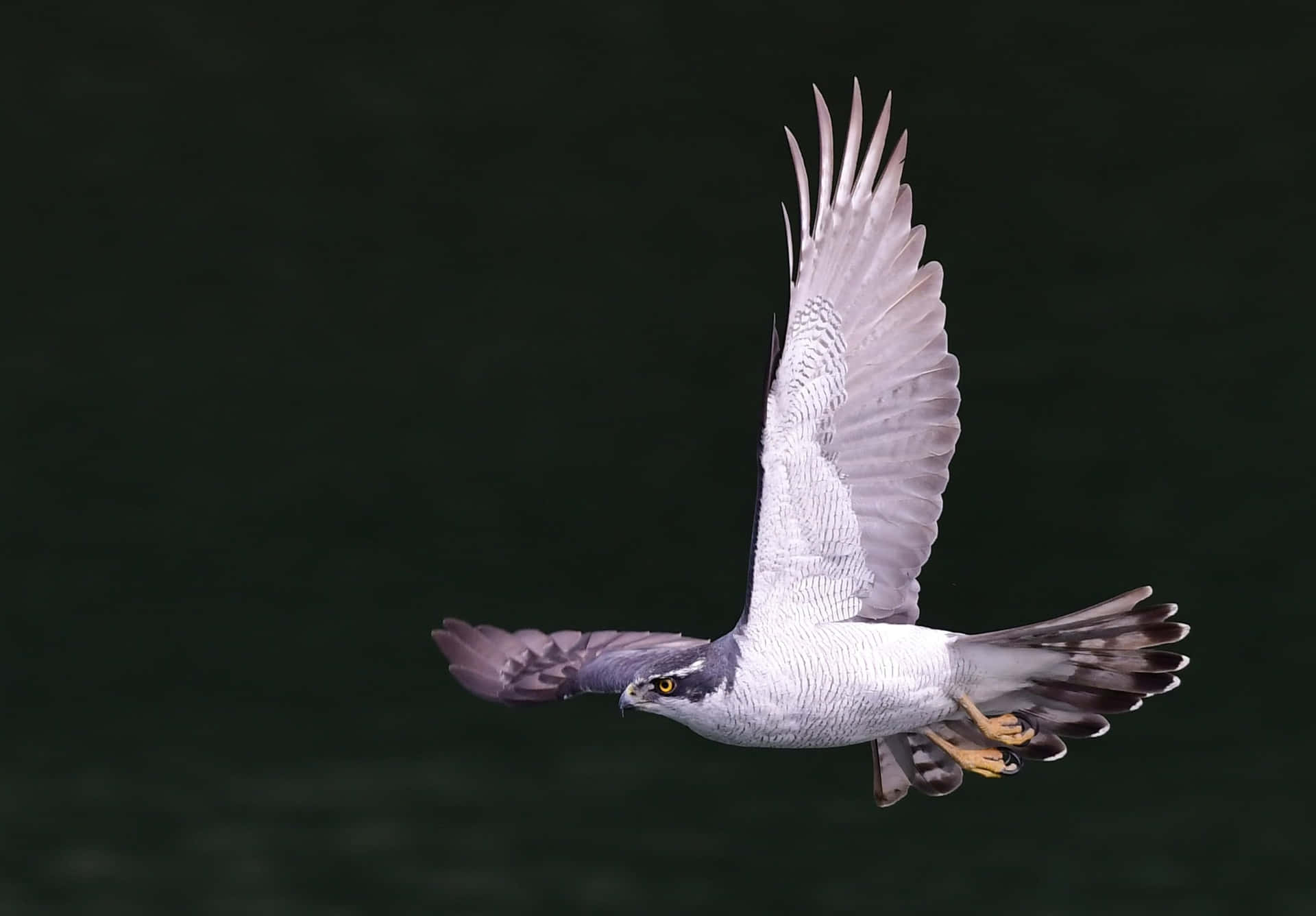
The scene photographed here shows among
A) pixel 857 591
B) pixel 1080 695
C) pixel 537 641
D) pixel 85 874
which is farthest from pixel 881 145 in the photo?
pixel 85 874

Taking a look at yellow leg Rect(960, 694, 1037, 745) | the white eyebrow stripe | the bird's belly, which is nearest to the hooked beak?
the white eyebrow stripe

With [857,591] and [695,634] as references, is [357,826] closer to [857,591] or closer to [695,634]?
[695,634]

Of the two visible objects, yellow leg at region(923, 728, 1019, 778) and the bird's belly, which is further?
yellow leg at region(923, 728, 1019, 778)

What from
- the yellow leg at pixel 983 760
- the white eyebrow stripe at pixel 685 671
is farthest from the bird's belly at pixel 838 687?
the yellow leg at pixel 983 760

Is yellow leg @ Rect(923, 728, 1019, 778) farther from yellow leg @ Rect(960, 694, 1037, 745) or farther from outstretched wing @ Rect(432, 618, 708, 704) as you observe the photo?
outstretched wing @ Rect(432, 618, 708, 704)

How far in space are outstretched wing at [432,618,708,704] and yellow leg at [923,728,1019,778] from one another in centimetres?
124

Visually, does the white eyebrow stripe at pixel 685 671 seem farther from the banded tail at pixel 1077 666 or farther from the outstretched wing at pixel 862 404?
the banded tail at pixel 1077 666

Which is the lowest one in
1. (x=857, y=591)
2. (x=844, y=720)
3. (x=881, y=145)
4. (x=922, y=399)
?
(x=844, y=720)

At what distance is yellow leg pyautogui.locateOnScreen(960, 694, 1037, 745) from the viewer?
8859mm

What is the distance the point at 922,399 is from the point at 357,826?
5.97 metres

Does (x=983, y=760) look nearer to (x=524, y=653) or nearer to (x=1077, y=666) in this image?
(x=1077, y=666)

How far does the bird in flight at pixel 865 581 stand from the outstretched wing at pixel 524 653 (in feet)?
3.46

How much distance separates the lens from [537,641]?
34.9ft

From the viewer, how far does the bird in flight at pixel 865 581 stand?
8.39 meters
